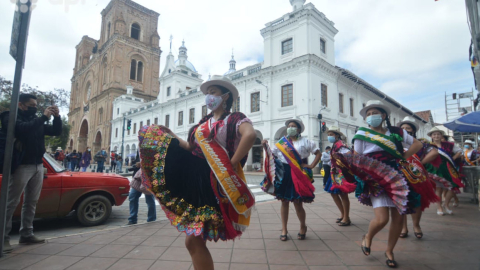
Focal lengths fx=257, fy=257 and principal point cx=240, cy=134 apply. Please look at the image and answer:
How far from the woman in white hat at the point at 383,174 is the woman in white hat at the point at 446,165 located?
3.39 m

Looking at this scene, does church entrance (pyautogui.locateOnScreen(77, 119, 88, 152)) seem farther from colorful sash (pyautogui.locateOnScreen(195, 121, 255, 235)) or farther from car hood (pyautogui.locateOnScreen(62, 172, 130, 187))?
colorful sash (pyautogui.locateOnScreen(195, 121, 255, 235))

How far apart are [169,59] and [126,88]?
Result: 11.7m

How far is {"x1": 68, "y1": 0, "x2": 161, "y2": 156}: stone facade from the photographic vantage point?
4516cm

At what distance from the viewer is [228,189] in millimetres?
1850

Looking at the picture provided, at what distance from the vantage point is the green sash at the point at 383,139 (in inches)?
110

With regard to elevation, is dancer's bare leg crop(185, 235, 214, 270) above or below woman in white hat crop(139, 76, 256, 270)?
below

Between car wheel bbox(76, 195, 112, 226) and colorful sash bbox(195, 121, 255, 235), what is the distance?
3.84 metres

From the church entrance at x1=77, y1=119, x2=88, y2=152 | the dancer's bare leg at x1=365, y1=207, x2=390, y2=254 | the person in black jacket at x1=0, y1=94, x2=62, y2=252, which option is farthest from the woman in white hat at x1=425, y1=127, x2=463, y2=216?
the church entrance at x1=77, y1=119, x2=88, y2=152

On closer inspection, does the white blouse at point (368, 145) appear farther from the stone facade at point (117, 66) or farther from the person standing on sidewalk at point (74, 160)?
the stone facade at point (117, 66)

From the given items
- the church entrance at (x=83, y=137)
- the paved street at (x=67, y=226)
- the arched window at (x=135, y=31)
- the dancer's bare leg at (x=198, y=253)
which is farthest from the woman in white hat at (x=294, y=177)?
the church entrance at (x=83, y=137)

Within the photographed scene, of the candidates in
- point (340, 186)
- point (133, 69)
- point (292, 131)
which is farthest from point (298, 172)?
point (133, 69)

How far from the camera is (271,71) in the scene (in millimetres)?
21219

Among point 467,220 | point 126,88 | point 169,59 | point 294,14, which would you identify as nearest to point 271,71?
point 294,14

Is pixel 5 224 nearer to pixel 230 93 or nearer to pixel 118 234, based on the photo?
pixel 118 234
